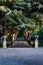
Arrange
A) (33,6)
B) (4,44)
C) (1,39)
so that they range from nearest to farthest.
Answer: (4,44) < (1,39) < (33,6)

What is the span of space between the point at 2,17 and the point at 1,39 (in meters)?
3.26

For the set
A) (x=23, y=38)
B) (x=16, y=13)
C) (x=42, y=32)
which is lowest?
(x=23, y=38)

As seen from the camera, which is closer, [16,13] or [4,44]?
[4,44]

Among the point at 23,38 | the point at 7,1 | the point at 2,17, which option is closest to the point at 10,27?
the point at 2,17

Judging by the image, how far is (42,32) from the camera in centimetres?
2266

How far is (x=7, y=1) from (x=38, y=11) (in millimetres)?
4304

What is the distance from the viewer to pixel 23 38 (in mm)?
29344

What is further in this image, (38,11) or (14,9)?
(38,11)

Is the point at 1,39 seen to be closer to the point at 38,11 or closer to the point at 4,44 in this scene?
the point at 4,44

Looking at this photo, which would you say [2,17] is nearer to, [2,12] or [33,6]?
[2,12]

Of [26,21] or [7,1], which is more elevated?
[7,1]

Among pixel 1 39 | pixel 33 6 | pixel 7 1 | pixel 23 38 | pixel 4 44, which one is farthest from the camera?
pixel 23 38

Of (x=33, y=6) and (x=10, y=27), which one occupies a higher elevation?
(x=33, y=6)

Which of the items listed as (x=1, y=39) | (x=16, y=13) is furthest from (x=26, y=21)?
(x=1, y=39)
